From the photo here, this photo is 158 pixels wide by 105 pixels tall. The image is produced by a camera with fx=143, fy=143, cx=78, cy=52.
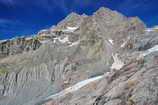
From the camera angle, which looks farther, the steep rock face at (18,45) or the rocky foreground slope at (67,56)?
the steep rock face at (18,45)

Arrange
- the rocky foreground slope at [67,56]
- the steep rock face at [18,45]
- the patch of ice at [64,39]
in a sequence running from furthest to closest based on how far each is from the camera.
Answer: the steep rock face at [18,45]
the patch of ice at [64,39]
the rocky foreground slope at [67,56]

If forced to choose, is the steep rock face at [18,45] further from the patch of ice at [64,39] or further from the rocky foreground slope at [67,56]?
the patch of ice at [64,39]

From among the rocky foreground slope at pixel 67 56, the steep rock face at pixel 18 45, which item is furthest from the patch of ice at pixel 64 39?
the steep rock face at pixel 18 45

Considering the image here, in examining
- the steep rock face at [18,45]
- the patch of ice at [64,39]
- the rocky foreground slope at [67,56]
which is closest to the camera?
the rocky foreground slope at [67,56]

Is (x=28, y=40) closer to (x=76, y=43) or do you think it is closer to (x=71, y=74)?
(x=76, y=43)

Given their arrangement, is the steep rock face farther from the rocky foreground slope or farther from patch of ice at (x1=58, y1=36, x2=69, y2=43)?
patch of ice at (x1=58, y1=36, x2=69, y2=43)

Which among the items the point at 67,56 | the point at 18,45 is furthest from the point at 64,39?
the point at 18,45

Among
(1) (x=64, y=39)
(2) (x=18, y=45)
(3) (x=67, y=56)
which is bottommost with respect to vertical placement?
(3) (x=67, y=56)

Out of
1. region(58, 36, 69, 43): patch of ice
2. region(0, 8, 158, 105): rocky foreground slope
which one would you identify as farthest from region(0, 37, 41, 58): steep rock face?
region(58, 36, 69, 43): patch of ice

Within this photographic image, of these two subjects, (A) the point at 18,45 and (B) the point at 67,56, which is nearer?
(B) the point at 67,56

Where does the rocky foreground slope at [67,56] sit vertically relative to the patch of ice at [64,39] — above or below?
below

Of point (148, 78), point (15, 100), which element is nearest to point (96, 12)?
point (15, 100)

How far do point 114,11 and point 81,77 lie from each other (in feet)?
79.2

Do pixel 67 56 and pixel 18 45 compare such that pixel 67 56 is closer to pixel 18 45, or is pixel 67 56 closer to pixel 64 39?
pixel 64 39
